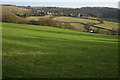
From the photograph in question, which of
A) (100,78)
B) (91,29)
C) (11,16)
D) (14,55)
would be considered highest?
(11,16)

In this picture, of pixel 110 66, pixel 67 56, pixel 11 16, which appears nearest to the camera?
pixel 110 66

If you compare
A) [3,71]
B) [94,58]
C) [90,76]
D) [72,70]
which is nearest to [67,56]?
[94,58]

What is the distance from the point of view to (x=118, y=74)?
21.5 ft

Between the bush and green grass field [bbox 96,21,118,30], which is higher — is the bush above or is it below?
above

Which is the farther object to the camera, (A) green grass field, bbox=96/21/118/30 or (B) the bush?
(A) green grass field, bbox=96/21/118/30

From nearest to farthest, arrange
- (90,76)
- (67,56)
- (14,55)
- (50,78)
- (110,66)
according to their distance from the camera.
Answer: (50,78)
(90,76)
(110,66)
(14,55)
(67,56)

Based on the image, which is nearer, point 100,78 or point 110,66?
point 100,78

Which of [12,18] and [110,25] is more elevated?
[12,18]

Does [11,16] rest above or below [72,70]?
above

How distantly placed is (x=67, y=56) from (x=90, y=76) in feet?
8.82

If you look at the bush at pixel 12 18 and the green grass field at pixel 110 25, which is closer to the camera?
the bush at pixel 12 18

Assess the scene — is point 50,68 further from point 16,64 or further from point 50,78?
point 16,64

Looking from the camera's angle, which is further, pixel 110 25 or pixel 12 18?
pixel 110 25

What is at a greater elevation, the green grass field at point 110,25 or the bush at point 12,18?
the bush at point 12,18
